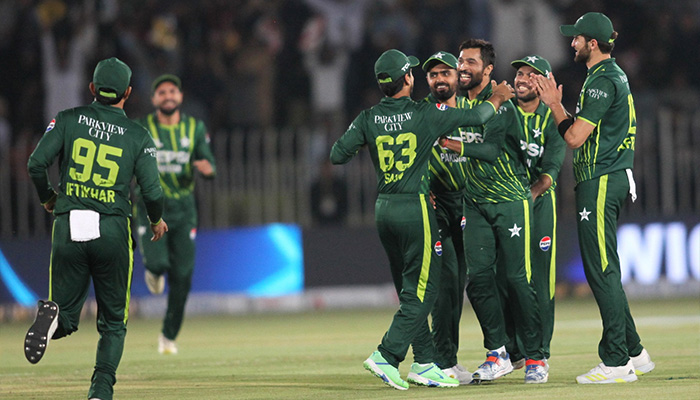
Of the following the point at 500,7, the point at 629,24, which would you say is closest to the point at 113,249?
the point at 500,7

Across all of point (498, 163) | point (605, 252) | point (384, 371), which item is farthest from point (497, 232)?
point (384, 371)

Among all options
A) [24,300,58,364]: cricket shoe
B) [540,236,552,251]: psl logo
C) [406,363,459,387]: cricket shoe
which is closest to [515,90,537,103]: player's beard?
[540,236,552,251]: psl logo

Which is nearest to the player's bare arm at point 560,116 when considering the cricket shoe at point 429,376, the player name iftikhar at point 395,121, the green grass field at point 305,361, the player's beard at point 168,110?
the player name iftikhar at point 395,121

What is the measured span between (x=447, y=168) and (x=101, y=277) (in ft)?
9.74

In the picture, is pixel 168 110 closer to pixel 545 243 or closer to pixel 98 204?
pixel 98 204

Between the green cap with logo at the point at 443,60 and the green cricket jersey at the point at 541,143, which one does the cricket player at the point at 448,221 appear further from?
the green cricket jersey at the point at 541,143

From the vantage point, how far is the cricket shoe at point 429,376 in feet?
28.6

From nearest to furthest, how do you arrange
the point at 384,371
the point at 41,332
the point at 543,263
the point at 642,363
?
the point at 41,332
the point at 384,371
the point at 642,363
the point at 543,263

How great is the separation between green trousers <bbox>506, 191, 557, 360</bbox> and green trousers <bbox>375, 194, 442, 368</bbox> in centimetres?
91

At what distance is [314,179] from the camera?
1827 cm

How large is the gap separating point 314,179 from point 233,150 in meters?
1.33

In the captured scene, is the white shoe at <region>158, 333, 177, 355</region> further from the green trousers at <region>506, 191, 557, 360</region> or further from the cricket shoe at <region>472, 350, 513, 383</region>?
the cricket shoe at <region>472, 350, 513, 383</region>

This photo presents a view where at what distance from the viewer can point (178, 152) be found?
12477 mm

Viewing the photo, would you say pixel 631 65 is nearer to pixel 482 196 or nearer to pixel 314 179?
pixel 314 179
